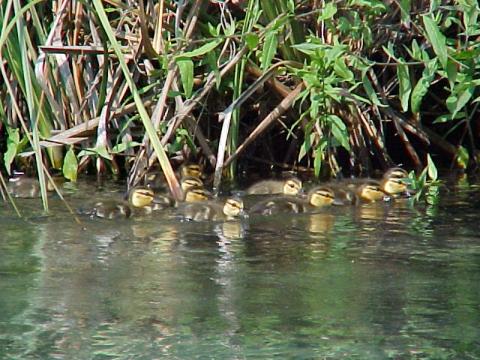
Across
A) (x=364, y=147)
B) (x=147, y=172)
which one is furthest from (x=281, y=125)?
(x=147, y=172)

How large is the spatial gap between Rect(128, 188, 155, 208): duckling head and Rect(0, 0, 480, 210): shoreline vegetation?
0.56ft

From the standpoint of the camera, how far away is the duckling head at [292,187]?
7.57 meters

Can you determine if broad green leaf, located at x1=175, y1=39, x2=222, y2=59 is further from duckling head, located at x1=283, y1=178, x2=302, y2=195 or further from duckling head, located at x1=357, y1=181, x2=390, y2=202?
duckling head, located at x1=357, y1=181, x2=390, y2=202

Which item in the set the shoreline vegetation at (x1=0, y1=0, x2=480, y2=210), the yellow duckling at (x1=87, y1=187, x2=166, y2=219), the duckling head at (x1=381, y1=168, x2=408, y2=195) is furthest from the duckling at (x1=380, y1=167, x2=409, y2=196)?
the yellow duckling at (x1=87, y1=187, x2=166, y2=219)

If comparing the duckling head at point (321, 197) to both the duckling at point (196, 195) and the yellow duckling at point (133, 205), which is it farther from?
the yellow duckling at point (133, 205)

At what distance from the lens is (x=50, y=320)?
495 cm

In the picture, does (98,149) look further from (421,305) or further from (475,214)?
(421,305)

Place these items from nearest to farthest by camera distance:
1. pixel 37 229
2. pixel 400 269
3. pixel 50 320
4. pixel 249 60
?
pixel 50 320 → pixel 400 269 → pixel 37 229 → pixel 249 60

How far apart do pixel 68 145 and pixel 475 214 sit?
253 cm

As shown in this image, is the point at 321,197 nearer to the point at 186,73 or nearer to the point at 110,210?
the point at 186,73

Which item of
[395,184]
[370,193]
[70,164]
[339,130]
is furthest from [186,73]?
[395,184]

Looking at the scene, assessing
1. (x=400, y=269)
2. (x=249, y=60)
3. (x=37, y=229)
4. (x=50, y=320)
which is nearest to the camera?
(x=50, y=320)

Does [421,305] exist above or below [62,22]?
Answer: below

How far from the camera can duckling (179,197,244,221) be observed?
275 inches
